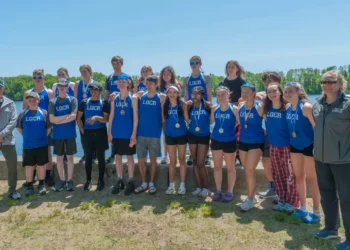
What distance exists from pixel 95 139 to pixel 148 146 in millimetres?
1076

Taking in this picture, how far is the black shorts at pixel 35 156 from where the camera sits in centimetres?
601

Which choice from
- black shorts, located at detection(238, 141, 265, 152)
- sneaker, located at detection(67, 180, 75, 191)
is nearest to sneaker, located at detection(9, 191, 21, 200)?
sneaker, located at detection(67, 180, 75, 191)

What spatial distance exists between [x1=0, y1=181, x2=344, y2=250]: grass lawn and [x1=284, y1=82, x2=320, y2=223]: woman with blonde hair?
1.91ft

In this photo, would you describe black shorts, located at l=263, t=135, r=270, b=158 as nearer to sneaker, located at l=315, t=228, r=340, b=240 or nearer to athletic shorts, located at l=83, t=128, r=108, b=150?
sneaker, located at l=315, t=228, r=340, b=240

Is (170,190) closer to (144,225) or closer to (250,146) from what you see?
(144,225)

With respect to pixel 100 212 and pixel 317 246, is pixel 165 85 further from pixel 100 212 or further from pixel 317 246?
pixel 317 246

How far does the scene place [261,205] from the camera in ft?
17.8

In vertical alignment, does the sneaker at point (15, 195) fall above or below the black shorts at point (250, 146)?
below

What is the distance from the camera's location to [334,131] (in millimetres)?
3752

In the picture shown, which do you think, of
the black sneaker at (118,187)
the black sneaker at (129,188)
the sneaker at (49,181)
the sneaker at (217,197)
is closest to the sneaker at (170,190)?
the black sneaker at (129,188)

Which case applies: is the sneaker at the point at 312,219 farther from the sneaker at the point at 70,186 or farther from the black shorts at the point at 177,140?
the sneaker at the point at 70,186

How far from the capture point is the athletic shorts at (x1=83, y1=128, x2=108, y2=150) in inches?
241

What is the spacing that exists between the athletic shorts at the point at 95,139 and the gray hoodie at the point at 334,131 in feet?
12.9

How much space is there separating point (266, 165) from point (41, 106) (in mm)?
4631
